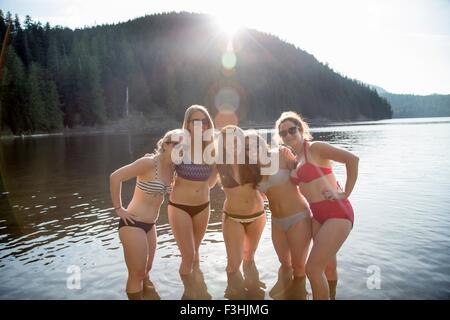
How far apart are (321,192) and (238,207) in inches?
63.4

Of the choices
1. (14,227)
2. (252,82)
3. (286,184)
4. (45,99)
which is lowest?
(14,227)

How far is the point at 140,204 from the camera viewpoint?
5875 millimetres

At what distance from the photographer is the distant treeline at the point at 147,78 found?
79.3 metres

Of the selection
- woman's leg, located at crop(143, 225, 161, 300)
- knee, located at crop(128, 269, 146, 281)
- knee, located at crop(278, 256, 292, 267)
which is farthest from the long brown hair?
knee, located at crop(128, 269, 146, 281)

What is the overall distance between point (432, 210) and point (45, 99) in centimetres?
8493

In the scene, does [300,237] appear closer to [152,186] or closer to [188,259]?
[188,259]

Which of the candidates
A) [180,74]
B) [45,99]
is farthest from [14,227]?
[180,74]

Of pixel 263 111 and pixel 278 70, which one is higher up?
pixel 278 70

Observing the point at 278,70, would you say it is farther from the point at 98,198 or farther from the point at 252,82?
the point at 98,198

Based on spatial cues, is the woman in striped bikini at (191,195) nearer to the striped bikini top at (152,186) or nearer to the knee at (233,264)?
the striped bikini top at (152,186)
